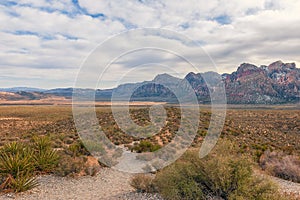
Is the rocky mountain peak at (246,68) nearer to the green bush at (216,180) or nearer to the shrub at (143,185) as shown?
the shrub at (143,185)

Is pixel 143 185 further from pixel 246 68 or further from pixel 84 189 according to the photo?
pixel 246 68

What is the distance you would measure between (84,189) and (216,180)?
502 centimetres

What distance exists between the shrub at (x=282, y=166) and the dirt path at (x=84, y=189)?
7010 mm

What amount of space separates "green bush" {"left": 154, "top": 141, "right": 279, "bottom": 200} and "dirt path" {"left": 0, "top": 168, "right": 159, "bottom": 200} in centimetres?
103

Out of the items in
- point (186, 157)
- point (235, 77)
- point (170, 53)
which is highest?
Answer: point (235, 77)

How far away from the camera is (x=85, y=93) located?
1248 cm

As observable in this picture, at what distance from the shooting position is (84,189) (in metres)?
→ 9.46

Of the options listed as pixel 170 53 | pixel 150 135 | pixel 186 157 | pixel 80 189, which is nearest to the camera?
pixel 186 157

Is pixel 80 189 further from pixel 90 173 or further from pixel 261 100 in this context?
pixel 261 100

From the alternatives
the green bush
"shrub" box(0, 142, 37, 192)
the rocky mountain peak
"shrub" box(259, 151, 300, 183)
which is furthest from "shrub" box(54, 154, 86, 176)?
the rocky mountain peak

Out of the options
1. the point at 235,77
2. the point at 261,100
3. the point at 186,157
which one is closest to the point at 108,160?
the point at 186,157

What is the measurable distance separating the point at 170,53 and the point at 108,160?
6521mm

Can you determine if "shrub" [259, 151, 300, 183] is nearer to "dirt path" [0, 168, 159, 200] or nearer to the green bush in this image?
the green bush

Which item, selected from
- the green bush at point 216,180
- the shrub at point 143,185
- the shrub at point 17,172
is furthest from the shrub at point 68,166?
the green bush at point 216,180
